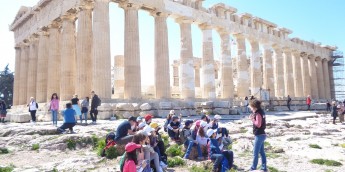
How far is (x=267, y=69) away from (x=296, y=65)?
304 inches

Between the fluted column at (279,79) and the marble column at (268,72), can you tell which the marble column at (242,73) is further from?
the fluted column at (279,79)

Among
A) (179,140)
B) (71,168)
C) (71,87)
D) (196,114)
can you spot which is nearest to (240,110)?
(196,114)

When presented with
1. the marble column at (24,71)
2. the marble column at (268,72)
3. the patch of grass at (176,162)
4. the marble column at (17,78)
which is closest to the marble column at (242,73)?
the marble column at (268,72)

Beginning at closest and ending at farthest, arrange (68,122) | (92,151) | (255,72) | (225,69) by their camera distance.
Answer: (92,151) < (68,122) < (225,69) < (255,72)

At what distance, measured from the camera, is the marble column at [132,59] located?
23.7 metres

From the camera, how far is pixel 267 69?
1533 inches

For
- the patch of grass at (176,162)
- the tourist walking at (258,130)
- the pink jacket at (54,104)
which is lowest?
the patch of grass at (176,162)

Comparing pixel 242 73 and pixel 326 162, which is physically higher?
pixel 242 73

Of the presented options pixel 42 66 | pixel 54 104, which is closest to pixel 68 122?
pixel 54 104

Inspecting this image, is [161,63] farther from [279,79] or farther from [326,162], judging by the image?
[279,79]

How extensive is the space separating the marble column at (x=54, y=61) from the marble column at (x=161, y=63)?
923 centimetres

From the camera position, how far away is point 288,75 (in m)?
41.8

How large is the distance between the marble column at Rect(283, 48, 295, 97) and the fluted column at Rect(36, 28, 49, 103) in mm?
29488

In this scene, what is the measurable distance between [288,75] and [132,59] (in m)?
25.6
